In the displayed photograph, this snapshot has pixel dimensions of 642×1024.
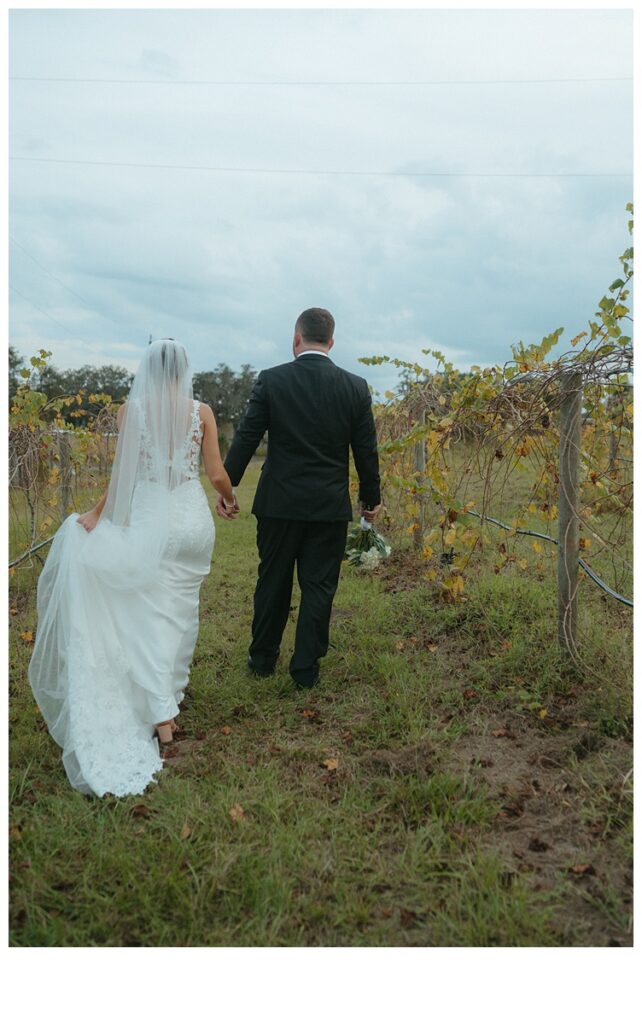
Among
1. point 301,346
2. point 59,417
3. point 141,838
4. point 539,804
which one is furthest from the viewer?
point 59,417

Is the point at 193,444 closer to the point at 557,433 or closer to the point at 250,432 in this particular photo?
the point at 250,432

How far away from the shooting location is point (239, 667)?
423cm

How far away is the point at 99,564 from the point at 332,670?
1547 millimetres

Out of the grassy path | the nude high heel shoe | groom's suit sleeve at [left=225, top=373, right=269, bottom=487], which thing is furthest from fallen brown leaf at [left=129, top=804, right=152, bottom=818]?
groom's suit sleeve at [left=225, top=373, right=269, bottom=487]

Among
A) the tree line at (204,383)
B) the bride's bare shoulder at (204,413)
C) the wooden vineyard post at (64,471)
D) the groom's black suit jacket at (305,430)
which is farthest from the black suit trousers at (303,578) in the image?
the tree line at (204,383)

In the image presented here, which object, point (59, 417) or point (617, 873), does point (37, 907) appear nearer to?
point (617, 873)

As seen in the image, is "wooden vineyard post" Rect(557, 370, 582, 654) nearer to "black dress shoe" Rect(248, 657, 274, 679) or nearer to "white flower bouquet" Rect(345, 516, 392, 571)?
"black dress shoe" Rect(248, 657, 274, 679)

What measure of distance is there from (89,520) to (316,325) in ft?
5.08

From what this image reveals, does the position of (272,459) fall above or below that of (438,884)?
above

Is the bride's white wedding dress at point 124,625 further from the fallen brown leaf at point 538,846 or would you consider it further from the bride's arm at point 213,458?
the fallen brown leaf at point 538,846

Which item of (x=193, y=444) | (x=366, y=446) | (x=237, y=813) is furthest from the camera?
(x=366, y=446)

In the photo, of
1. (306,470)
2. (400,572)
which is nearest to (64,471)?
(400,572)

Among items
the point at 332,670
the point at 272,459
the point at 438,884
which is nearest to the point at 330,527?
the point at 272,459

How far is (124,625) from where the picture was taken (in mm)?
3287
